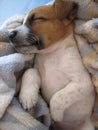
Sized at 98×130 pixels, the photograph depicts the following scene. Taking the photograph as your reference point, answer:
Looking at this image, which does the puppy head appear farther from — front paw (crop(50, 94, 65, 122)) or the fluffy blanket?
front paw (crop(50, 94, 65, 122))

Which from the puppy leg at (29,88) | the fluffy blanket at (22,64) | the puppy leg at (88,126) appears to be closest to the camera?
the fluffy blanket at (22,64)

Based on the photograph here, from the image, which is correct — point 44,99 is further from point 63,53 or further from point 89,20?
point 89,20

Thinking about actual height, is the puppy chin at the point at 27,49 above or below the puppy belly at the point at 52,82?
above

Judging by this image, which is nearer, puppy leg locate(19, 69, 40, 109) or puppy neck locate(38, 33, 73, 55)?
puppy leg locate(19, 69, 40, 109)

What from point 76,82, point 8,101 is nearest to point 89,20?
point 76,82

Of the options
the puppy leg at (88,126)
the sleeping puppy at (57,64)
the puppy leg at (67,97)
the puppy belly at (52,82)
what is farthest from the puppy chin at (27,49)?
the puppy leg at (88,126)

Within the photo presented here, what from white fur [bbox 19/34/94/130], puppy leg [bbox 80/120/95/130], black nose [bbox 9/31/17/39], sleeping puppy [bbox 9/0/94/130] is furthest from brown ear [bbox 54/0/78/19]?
puppy leg [bbox 80/120/95/130]

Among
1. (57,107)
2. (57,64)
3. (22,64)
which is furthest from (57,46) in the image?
(57,107)

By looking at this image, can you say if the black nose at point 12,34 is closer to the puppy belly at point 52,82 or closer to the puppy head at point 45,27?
the puppy head at point 45,27
